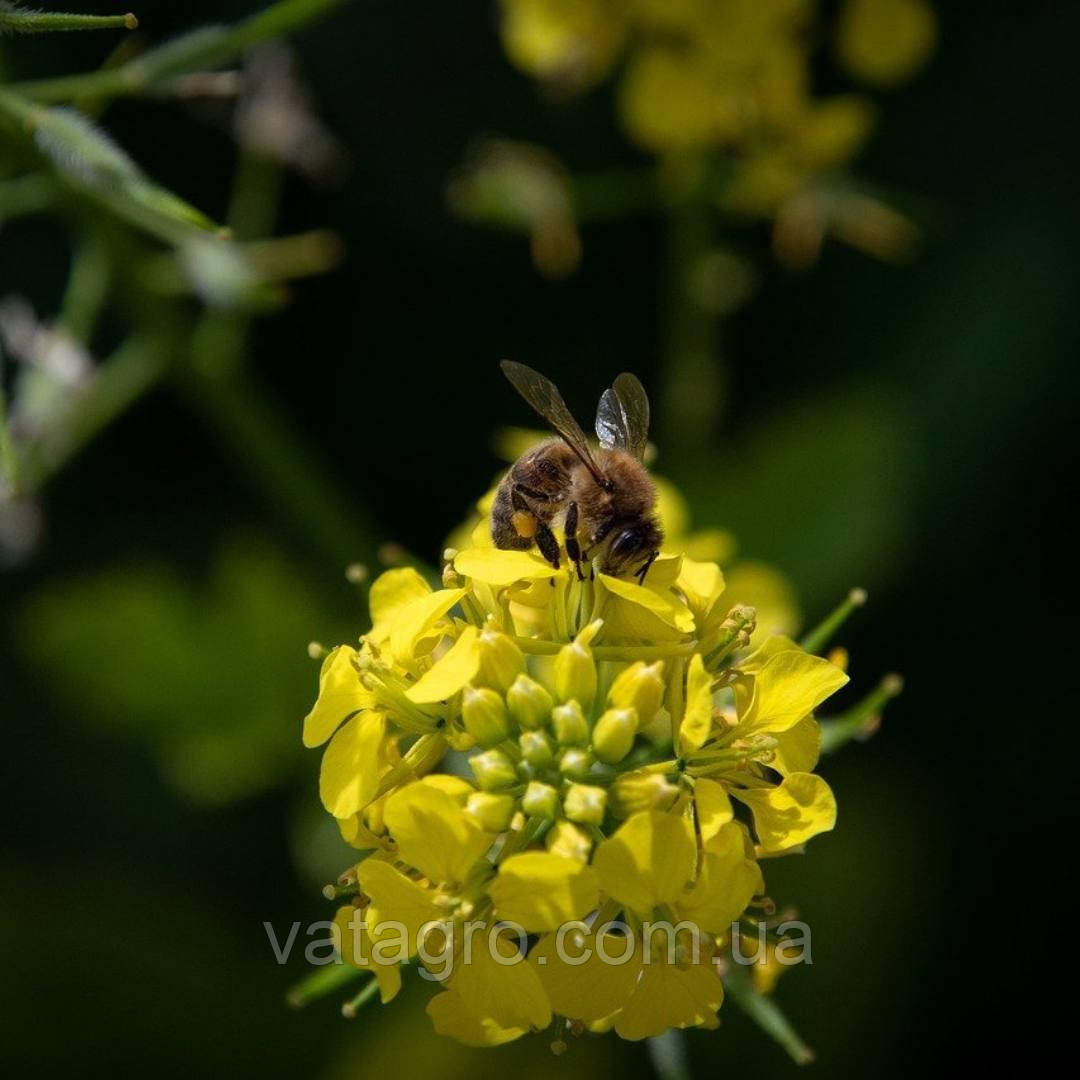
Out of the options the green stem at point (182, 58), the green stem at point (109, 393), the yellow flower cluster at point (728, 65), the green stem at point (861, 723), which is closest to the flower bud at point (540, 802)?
the green stem at point (861, 723)

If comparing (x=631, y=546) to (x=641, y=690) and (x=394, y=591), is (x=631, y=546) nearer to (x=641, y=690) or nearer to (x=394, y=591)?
(x=641, y=690)

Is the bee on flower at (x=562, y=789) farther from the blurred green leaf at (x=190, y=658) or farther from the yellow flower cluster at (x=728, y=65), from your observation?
the yellow flower cluster at (x=728, y=65)

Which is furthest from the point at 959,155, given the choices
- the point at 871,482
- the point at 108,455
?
the point at 108,455

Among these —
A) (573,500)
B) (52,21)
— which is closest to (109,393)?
(52,21)

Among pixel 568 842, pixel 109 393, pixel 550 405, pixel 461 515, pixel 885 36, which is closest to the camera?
pixel 568 842

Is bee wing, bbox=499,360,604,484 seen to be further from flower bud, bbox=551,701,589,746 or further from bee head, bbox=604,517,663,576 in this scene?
flower bud, bbox=551,701,589,746

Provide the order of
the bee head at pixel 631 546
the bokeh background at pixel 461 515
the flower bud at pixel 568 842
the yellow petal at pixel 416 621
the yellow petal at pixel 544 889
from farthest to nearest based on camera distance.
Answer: the bokeh background at pixel 461 515 → the bee head at pixel 631 546 → the yellow petal at pixel 416 621 → the flower bud at pixel 568 842 → the yellow petal at pixel 544 889
